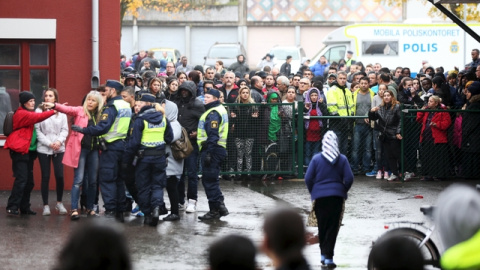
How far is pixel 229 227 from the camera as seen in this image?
12.7 m

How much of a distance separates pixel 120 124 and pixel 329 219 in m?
3.68

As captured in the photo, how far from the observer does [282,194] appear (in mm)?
15836

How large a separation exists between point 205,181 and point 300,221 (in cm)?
813

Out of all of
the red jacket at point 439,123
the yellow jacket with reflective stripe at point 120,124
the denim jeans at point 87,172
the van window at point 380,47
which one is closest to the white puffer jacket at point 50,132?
the denim jeans at point 87,172

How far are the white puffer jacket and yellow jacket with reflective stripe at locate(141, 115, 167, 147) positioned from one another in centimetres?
152

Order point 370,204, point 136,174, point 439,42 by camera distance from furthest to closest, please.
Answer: point 439,42, point 370,204, point 136,174

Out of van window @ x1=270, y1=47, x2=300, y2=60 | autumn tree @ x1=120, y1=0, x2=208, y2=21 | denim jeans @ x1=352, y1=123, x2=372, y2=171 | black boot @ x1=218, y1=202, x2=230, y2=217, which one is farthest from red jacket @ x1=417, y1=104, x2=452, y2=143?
autumn tree @ x1=120, y1=0, x2=208, y2=21

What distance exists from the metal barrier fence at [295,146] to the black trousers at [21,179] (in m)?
4.63

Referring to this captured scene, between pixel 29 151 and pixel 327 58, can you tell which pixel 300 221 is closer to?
pixel 29 151

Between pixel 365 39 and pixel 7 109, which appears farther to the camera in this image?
pixel 365 39

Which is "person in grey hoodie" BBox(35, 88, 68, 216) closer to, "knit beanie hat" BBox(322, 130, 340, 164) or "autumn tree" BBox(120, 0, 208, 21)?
"knit beanie hat" BBox(322, 130, 340, 164)

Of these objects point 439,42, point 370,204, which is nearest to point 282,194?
point 370,204

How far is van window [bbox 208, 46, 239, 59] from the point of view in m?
37.8

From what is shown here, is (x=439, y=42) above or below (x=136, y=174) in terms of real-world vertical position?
above
